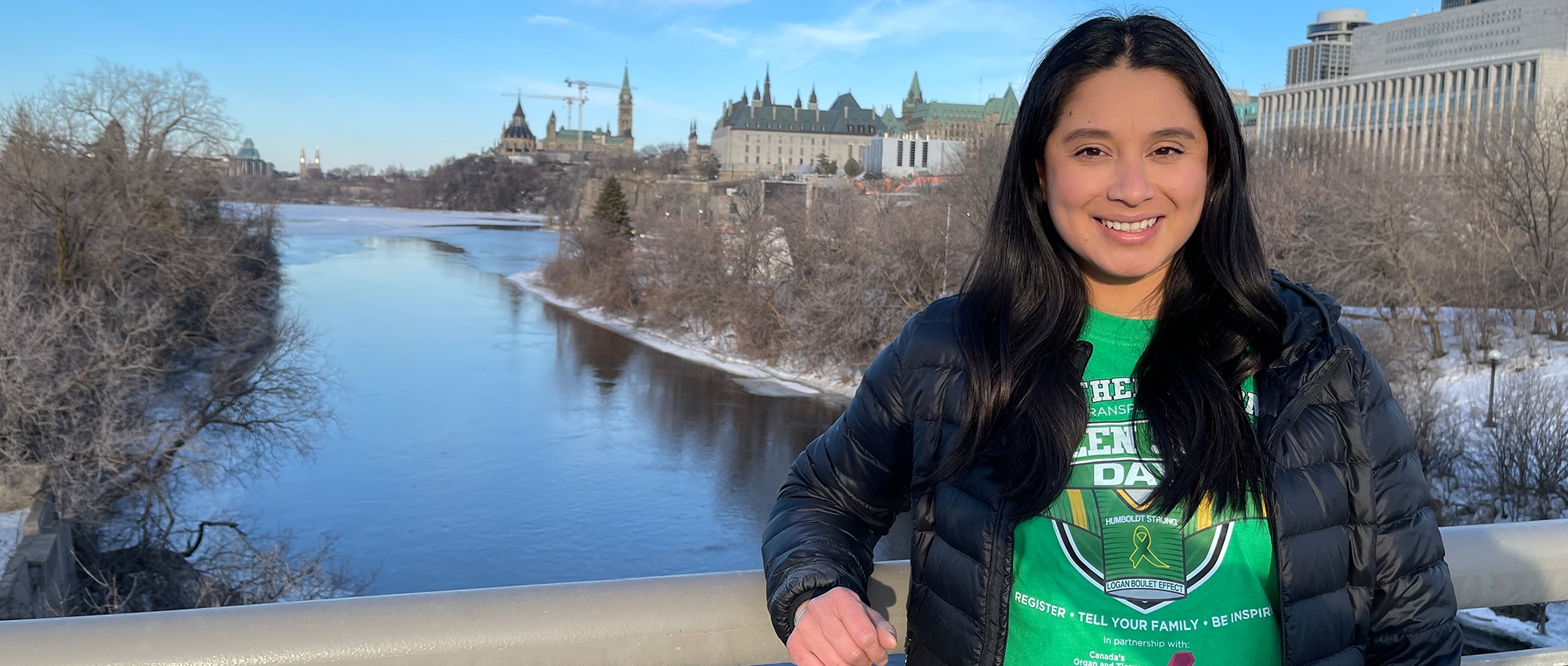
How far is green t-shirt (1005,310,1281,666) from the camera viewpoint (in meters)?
1.13

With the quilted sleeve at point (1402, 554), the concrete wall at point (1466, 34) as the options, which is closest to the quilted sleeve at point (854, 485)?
the quilted sleeve at point (1402, 554)

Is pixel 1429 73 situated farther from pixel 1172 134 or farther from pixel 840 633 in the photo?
pixel 840 633

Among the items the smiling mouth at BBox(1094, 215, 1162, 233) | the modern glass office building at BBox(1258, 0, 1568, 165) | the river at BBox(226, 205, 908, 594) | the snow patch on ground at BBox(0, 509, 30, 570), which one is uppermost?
the modern glass office building at BBox(1258, 0, 1568, 165)

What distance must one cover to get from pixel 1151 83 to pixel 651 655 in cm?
88

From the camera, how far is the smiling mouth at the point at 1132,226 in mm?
1277

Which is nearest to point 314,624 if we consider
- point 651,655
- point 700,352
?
point 651,655

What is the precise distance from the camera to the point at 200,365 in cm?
1891

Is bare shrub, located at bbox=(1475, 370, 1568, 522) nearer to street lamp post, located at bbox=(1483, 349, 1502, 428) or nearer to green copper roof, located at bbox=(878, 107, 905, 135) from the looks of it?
street lamp post, located at bbox=(1483, 349, 1502, 428)

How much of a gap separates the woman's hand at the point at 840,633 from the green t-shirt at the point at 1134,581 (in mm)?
152

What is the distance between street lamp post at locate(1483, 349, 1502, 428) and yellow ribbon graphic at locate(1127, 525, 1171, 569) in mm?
17987

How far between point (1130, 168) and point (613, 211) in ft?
127

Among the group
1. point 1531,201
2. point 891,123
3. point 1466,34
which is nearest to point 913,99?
point 891,123

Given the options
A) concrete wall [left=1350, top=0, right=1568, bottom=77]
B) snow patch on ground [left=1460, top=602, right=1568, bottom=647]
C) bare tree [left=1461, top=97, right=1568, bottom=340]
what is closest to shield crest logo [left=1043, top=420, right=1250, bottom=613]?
snow patch on ground [left=1460, top=602, right=1568, bottom=647]

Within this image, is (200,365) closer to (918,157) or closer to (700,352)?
(700,352)
